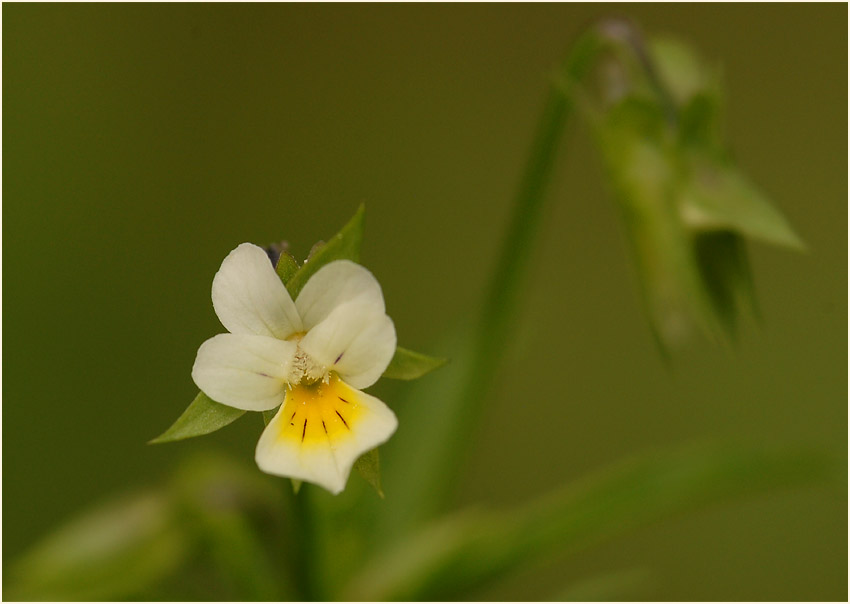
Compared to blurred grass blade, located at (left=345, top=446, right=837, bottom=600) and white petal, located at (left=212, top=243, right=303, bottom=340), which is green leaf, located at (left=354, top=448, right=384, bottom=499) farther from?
blurred grass blade, located at (left=345, top=446, right=837, bottom=600)

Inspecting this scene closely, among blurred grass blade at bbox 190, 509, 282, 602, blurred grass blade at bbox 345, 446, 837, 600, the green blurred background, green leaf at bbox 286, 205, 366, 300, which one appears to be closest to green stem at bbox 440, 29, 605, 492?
blurred grass blade at bbox 345, 446, 837, 600

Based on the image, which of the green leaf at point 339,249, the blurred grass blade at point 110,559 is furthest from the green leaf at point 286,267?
the blurred grass blade at point 110,559

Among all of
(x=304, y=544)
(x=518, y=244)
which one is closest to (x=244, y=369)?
(x=304, y=544)

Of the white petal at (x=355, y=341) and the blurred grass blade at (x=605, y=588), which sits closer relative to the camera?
the white petal at (x=355, y=341)

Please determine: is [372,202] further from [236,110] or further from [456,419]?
[456,419]

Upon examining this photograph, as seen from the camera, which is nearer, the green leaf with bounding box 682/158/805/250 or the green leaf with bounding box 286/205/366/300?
the green leaf with bounding box 286/205/366/300

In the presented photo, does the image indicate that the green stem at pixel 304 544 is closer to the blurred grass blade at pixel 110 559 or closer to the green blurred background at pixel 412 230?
the blurred grass blade at pixel 110 559

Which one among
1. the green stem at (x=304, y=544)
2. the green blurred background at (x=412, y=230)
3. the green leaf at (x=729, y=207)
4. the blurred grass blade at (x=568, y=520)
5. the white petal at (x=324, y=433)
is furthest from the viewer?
the green blurred background at (x=412, y=230)
